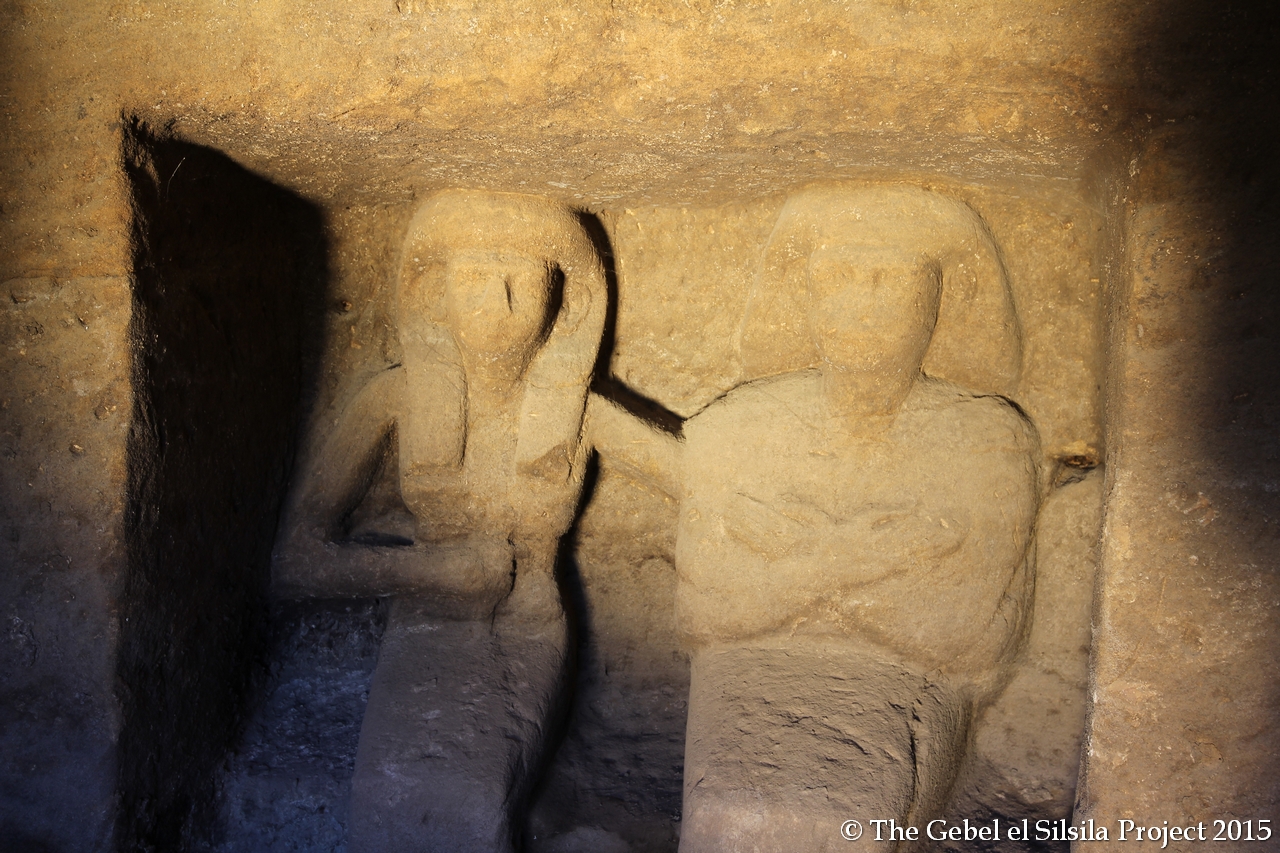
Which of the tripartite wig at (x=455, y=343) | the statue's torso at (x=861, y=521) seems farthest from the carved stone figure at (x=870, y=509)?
the tripartite wig at (x=455, y=343)

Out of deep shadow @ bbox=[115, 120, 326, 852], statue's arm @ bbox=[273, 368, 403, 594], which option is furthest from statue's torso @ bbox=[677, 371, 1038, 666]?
deep shadow @ bbox=[115, 120, 326, 852]

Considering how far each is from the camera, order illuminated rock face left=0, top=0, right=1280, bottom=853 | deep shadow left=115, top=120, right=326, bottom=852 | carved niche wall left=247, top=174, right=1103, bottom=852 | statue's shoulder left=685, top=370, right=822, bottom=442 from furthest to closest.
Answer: statue's shoulder left=685, top=370, right=822, bottom=442, carved niche wall left=247, top=174, right=1103, bottom=852, deep shadow left=115, top=120, right=326, bottom=852, illuminated rock face left=0, top=0, right=1280, bottom=853

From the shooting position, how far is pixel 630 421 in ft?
7.27

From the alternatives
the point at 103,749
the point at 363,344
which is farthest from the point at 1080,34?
the point at 103,749

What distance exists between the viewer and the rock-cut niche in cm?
198

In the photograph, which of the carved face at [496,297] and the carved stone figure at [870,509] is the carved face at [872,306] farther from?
the carved face at [496,297]

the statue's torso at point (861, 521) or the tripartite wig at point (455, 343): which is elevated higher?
the tripartite wig at point (455, 343)

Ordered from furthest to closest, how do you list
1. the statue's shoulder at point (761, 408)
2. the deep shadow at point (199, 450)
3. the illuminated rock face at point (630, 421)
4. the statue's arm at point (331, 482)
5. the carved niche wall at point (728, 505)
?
1. the statue's arm at point (331, 482)
2. the statue's shoulder at point (761, 408)
3. the carved niche wall at point (728, 505)
4. the deep shadow at point (199, 450)
5. the illuminated rock face at point (630, 421)

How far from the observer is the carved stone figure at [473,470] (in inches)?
84.2

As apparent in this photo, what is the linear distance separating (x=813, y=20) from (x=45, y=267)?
5.05 feet

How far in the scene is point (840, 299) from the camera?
2.02 m

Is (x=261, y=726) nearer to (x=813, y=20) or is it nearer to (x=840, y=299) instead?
(x=840, y=299)

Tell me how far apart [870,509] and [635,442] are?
567 mm

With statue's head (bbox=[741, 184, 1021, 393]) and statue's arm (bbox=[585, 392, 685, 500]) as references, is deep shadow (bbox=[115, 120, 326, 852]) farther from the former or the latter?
statue's head (bbox=[741, 184, 1021, 393])
